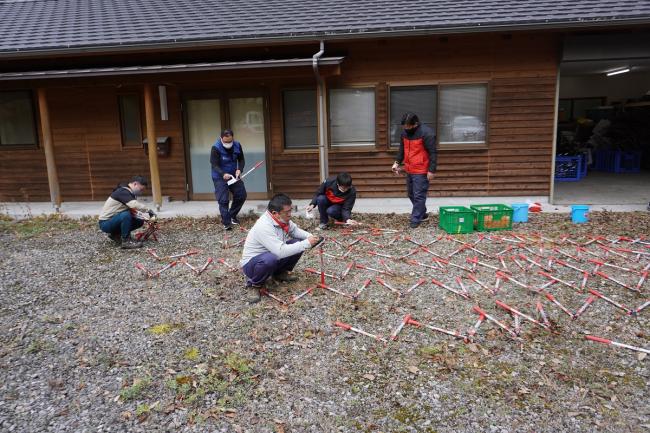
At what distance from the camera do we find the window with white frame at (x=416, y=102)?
8750 mm

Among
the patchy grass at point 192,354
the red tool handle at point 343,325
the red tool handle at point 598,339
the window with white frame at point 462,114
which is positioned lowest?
the patchy grass at point 192,354

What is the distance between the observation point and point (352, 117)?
8.97 m

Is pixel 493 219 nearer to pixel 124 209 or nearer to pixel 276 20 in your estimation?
pixel 124 209

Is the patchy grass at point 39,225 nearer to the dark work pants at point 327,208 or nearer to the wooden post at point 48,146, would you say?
the wooden post at point 48,146

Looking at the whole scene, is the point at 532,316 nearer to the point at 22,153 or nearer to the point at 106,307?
the point at 106,307

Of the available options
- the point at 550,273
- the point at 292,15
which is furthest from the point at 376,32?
the point at 550,273

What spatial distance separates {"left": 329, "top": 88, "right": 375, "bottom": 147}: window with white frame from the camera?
29.2ft

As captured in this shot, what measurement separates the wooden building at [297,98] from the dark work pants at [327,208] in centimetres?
166

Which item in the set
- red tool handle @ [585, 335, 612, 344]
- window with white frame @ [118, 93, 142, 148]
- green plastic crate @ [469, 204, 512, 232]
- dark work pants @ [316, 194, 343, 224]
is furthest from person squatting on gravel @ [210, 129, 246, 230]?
red tool handle @ [585, 335, 612, 344]

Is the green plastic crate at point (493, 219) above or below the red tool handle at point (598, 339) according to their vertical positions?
above

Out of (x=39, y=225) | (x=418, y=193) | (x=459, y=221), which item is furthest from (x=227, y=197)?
(x=39, y=225)

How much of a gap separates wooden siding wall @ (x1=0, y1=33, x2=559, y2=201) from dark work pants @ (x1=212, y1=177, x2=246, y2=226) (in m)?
2.02

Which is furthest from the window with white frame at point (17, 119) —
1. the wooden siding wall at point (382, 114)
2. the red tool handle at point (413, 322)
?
the red tool handle at point (413, 322)

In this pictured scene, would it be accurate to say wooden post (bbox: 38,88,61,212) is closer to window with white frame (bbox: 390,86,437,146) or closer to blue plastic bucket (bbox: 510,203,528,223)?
window with white frame (bbox: 390,86,437,146)
